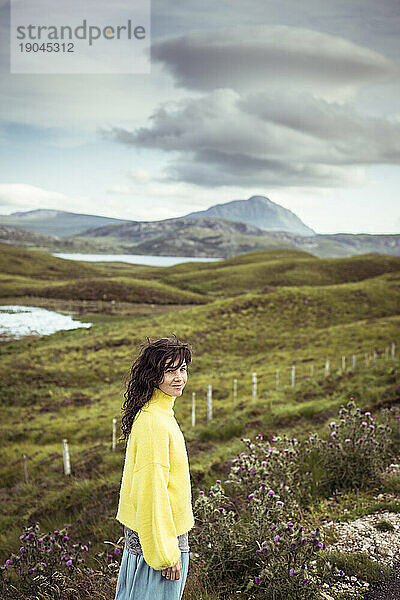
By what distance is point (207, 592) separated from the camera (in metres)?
5.11

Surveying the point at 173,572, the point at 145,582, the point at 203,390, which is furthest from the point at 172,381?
the point at 203,390

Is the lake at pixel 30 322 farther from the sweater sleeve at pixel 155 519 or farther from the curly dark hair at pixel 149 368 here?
the sweater sleeve at pixel 155 519

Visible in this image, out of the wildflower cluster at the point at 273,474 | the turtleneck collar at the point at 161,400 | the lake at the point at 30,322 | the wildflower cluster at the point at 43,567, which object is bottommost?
the lake at the point at 30,322

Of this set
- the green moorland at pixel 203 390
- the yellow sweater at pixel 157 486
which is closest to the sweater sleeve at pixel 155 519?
the yellow sweater at pixel 157 486

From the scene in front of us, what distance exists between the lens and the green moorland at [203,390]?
9992 mm

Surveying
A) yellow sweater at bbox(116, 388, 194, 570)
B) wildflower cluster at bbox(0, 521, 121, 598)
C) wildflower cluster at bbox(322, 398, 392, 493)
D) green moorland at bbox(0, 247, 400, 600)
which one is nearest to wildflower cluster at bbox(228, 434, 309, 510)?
green moorland at bbox(0, 247, 400, 600)

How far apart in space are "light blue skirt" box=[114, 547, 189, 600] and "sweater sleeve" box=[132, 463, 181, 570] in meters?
0.25

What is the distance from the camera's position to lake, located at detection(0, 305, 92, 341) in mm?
51062

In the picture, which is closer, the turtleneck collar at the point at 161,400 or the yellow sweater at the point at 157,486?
the yellow sweater at the point at 157,486

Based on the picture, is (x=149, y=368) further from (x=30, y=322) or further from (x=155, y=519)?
(x=30, y=322)

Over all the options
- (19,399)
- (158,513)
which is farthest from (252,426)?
(19,399)

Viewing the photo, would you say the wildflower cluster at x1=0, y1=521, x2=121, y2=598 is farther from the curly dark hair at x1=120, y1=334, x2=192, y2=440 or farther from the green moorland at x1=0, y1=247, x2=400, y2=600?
the curly dark hair at x1=120, y1=334, x2=192, y2=440

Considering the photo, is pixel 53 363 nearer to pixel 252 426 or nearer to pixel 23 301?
pixel 252 426

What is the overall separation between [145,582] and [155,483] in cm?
93
